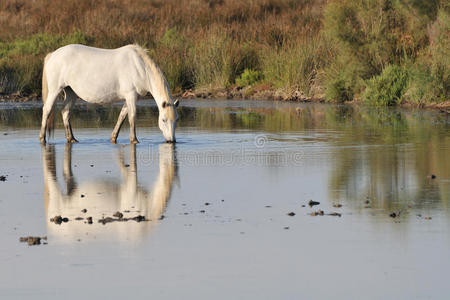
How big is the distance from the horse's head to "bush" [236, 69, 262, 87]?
1223 centimetres

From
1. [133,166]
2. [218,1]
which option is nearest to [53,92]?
[133,166]

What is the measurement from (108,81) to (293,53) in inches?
422

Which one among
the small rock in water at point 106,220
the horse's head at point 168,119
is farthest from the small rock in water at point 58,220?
the horse's head at point 168,119

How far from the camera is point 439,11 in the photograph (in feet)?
71.6

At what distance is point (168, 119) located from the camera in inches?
591

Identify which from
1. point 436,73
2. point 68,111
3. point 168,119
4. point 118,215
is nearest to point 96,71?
point 68,111

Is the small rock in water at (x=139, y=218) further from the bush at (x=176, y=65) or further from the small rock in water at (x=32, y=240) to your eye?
the bush at (x=176, y=65)

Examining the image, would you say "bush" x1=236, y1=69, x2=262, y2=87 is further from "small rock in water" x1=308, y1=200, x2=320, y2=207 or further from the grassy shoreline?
"small rock in water" x1=308, y1=200, x2=320, y2=207

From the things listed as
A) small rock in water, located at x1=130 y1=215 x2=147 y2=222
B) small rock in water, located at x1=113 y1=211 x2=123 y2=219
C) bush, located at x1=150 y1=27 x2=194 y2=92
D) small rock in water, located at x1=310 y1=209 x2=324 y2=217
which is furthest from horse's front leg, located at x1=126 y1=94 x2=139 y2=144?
bush, located at x1=150 y1=27 x2=194 y2=92

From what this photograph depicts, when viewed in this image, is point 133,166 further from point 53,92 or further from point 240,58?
point 240,58

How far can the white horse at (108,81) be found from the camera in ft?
49.6

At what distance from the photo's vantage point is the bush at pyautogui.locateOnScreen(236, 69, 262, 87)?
27.2 m

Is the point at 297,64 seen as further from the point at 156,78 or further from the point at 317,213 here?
the point at 317,213

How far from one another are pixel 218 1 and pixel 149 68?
34.3 m
